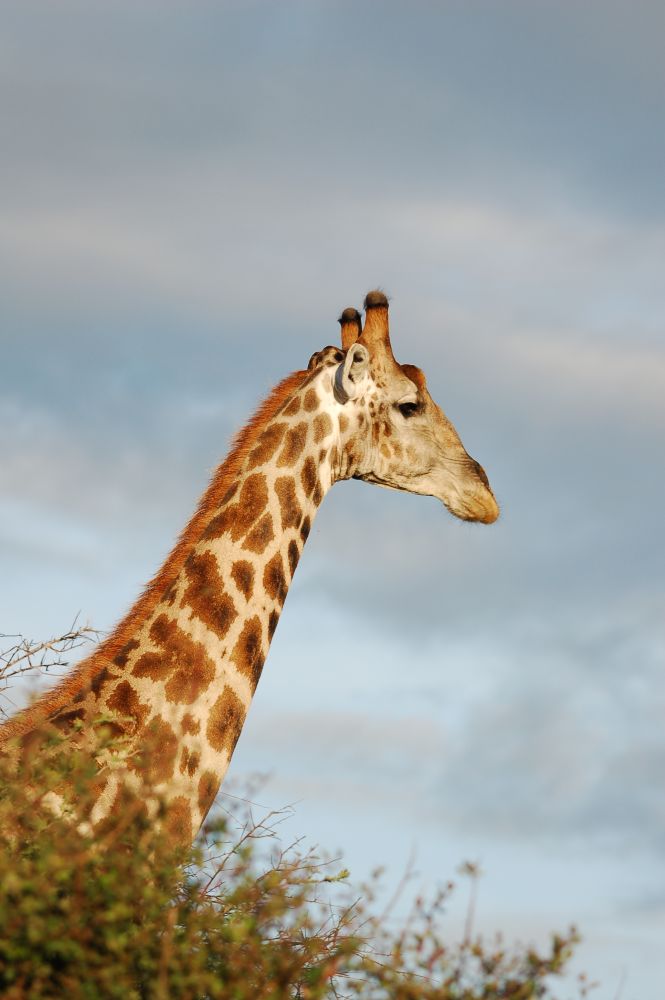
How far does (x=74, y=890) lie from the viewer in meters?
5.30

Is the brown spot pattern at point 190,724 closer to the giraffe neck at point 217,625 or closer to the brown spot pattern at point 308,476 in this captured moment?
the giraffe neck at point 217,625

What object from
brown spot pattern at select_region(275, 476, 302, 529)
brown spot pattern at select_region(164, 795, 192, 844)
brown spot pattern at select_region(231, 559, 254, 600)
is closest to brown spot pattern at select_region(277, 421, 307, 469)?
brown spot pattern at select_region(275, 476, 302, 529)

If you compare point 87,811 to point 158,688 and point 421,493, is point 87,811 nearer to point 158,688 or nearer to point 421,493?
point 158,688

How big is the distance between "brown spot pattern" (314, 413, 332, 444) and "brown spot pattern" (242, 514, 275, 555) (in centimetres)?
85

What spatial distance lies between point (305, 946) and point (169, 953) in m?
1.97

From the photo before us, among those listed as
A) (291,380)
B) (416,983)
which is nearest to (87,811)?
(416,983)

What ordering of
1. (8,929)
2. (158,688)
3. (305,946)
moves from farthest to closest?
1. (158,688)
2. (305,946)
3. (8,929)

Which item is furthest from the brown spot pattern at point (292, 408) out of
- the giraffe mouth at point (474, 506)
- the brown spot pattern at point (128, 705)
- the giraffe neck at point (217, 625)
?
the brown spot pattern at point (128, 705)

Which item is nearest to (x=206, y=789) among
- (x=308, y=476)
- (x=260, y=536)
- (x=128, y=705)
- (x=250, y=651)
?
(x=128, y=705)

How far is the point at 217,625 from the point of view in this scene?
8.76 meters

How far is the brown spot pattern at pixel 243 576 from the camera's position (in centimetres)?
898

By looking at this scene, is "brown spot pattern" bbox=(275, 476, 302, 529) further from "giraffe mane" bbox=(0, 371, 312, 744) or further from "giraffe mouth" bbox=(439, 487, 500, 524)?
"giraffe mouth" bbox=(439, 487, 500, 524)

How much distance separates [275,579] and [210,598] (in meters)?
0.57

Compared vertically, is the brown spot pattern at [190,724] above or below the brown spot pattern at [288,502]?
below
